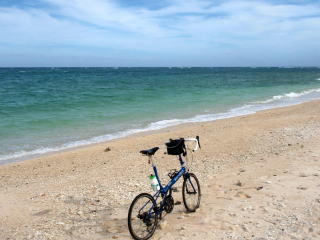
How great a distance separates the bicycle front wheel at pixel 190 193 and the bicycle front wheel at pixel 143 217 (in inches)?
34.6

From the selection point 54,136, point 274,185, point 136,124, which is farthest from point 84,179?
point 136,124

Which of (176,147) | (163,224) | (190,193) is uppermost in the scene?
(176,147)

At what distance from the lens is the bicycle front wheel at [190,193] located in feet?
19.7

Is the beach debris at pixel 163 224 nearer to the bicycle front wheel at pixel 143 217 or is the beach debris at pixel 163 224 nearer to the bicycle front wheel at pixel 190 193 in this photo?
the bicycle front wheel at pixel 143 217

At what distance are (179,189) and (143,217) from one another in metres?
2.34

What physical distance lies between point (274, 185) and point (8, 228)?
4.69 m

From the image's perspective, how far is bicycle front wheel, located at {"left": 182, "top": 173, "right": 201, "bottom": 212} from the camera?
602 centimetres

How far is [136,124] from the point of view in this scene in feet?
59.8

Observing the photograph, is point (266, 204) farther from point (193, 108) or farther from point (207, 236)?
point (193, 108)

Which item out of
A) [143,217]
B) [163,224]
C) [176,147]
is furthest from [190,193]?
[143,217]

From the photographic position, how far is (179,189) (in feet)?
24.2

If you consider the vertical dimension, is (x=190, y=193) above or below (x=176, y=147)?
below

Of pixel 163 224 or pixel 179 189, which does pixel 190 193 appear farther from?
pixel 179 189

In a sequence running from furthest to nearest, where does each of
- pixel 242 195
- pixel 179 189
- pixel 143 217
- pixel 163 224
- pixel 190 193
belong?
pixel 179 189, pixel 242 195, pixel 190 193, pixel 163 224, pixel 143 217
